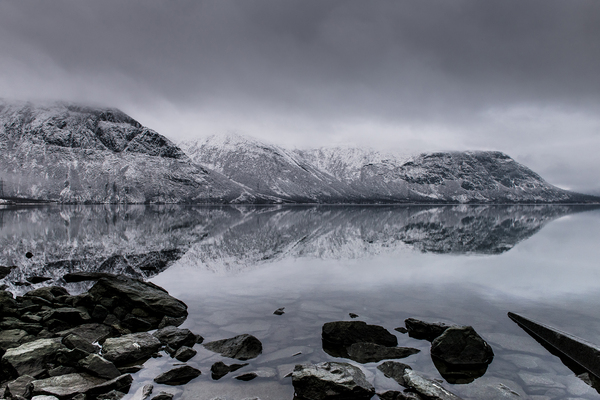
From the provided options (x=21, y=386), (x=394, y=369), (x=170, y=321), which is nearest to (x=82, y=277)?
(x=170, y=321)

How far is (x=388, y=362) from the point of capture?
13.7m

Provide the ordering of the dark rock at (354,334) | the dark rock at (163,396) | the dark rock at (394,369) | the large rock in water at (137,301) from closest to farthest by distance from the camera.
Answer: the dark rock at (163,396) → the dark rock at (394,369) → the dark rock at (354,334) → the large rock in water at (137,301)

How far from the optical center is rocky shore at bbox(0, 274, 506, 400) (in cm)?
1152

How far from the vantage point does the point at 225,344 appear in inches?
599

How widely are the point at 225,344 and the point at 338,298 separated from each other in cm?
948

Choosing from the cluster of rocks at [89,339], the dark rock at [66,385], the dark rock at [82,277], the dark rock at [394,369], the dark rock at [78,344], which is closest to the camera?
the dark rock at [66,385]

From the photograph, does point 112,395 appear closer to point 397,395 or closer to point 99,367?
point 99,367

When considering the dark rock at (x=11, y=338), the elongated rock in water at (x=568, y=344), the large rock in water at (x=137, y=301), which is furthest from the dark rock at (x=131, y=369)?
the elongated rock in water at (x=568, y=344)

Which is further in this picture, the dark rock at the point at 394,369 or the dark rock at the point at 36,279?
the dark rock at the point at 36,279

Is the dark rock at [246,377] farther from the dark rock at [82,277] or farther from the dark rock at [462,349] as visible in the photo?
the dark rock at [82,277]

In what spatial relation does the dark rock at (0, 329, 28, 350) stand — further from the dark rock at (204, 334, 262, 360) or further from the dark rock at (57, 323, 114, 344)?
the dark rock at (204, 334, 262, 360)

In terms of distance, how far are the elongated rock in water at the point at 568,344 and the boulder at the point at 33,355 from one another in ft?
66.0

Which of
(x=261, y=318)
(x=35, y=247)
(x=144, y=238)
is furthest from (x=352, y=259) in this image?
(x=35, y=247)

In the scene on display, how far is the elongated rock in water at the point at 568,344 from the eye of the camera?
13.4 m
